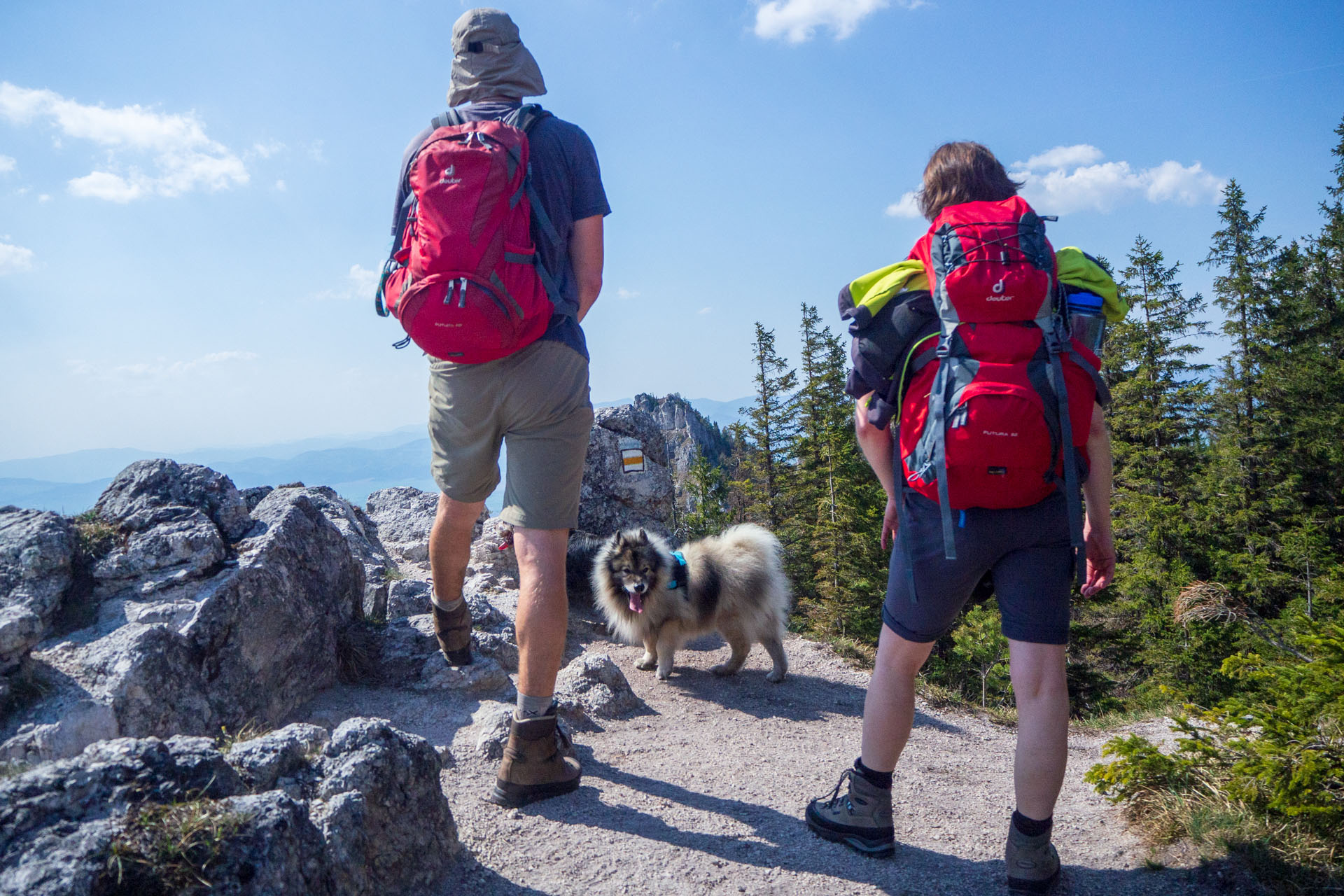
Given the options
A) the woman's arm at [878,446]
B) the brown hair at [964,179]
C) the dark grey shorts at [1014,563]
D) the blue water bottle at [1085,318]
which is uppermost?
the brown hair at [964,179]

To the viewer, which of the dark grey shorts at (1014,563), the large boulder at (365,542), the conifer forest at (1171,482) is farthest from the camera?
the conifer forest at (1171,482)

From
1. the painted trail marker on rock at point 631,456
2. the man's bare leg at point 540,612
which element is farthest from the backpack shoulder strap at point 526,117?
the painted trail marker on rock at point 631,456

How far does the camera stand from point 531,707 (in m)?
2.76

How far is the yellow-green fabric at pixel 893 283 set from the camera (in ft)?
7.61

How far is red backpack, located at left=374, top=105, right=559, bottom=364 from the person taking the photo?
2.55 m

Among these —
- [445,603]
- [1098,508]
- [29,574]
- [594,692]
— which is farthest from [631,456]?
[1098,508]

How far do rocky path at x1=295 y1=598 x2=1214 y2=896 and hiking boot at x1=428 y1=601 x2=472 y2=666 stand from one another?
25cm

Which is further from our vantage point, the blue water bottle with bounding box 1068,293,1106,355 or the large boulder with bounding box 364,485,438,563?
the large boulder with bounding box 364,485,438,563

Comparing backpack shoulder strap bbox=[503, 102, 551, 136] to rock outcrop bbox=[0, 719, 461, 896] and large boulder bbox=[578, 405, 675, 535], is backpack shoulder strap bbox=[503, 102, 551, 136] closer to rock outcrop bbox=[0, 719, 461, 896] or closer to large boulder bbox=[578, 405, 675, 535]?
rock outcrop bbox=[0, 719, 461, 896]

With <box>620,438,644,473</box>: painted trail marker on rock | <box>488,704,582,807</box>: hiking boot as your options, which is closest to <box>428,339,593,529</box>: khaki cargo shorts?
<box>488,704,582,807</box>: hiking boot

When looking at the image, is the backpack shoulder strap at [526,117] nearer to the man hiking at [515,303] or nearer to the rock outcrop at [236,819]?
the man hiking at [515,303]

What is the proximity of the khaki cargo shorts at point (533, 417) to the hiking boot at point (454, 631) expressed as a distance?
127 centimetres

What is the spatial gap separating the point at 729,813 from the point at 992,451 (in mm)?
1795

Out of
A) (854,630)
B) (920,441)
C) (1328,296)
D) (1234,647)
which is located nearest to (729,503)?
(854,630)
